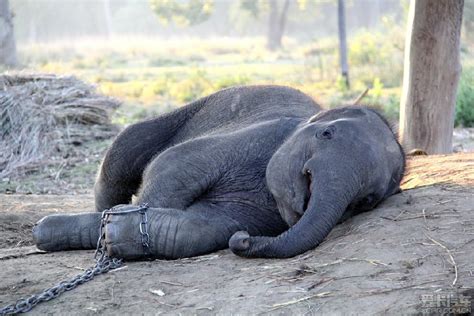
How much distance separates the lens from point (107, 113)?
44.9 ft

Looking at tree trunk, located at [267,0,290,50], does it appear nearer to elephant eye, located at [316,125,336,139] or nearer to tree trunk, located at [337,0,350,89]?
tree trunk, located at [337,0,350,89]

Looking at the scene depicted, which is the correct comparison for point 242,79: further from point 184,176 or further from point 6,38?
point 184,176

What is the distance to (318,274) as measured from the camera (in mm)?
4102

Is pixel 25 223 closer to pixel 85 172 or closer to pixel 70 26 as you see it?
pixel 85 172

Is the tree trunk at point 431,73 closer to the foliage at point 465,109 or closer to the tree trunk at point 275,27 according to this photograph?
the foliage at point 465,109

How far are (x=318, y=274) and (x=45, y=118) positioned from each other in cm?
894

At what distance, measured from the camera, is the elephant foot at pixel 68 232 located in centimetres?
527

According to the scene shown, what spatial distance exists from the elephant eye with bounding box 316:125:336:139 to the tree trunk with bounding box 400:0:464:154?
3818mm

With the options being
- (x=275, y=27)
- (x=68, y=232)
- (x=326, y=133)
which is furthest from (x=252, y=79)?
(x=275, y=27)

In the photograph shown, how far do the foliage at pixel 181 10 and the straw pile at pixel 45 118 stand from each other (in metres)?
41.8

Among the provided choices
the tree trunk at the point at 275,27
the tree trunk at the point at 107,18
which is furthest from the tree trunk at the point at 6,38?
the tree trunk at the point at 107,18

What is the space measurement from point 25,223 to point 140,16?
78635mm

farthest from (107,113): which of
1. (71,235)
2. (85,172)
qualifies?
(71,235)

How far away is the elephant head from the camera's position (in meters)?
4.41
